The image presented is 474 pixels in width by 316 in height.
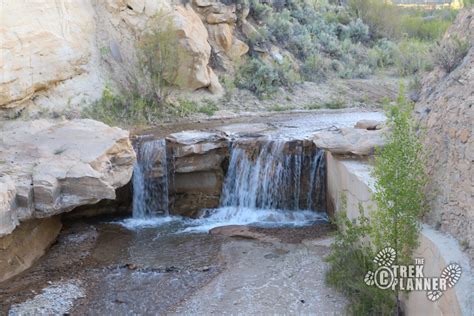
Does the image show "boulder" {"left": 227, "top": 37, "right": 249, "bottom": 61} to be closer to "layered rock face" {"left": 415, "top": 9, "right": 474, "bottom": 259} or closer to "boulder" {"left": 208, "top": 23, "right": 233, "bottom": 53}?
"boulder" {"left": 208, "top": 23, "right": 233, "bottom": 53}

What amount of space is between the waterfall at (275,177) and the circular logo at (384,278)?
14.6 ft

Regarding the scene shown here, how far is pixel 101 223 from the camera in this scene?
30.6 ft

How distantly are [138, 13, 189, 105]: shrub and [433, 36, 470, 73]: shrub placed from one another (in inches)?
312

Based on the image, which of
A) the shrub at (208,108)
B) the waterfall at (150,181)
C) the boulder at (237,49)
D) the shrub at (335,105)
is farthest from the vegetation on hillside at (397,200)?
the boulder at (237,49)

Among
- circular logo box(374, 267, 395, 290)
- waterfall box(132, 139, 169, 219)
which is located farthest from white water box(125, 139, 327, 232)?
circular logo box(374, 267, 395, 290)

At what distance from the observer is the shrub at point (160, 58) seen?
1348cm

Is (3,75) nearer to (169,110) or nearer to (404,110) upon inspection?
(169,110)

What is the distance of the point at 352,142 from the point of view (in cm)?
852

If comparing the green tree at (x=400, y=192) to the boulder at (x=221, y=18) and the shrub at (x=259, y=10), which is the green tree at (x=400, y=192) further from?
the shrub at (x=259, y=10)

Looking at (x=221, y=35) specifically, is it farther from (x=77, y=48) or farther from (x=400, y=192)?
(x=400, y=192)

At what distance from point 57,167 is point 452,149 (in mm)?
4997

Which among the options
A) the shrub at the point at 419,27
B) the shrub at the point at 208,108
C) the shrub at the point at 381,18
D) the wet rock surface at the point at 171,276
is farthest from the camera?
the shrub at the point at 381,18

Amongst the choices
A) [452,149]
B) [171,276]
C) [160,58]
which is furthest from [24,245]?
[160,58]

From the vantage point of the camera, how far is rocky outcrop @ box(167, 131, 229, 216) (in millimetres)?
9992
